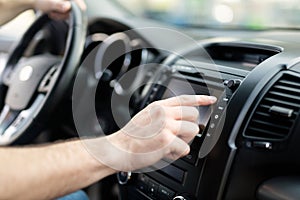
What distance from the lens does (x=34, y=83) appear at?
1539mm

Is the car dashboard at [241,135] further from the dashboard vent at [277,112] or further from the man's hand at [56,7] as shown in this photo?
the man's hand at [56,7]

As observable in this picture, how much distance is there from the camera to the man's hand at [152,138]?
857 millimetres

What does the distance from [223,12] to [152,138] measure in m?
1.42

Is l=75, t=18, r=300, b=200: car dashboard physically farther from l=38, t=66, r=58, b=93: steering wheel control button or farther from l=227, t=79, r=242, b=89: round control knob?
l=38, t=66, r=58, b=93: steering wheel control button

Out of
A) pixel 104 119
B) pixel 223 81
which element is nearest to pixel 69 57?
pixel 104 119

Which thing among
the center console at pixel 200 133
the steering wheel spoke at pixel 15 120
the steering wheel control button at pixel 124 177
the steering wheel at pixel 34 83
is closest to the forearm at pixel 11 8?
the steering wheel at pixel 34 83

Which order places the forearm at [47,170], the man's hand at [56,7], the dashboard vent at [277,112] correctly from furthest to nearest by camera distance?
1. the man's hand at [56,7]
2. the dashboard vent at [277,112]
3. the forearm at [47,170]

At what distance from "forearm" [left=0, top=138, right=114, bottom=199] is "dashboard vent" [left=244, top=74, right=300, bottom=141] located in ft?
1.25

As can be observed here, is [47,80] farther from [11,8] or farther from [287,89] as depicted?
[287,89]

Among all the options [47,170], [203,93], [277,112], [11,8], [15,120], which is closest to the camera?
[47,170]

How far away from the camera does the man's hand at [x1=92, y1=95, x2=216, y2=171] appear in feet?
2.81

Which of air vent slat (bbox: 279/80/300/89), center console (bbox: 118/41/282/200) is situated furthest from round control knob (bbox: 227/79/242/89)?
air vent slat (bbox: 279/80/300/89)

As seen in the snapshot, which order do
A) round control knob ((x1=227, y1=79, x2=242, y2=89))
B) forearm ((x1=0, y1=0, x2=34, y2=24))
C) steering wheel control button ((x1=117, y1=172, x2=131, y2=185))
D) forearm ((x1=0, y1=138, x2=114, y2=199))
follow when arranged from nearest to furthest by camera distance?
forearm ((x1=0, y1=138, x2=114, y2=199)) < round control knob ((x1=227, y1=79, x2=242, y2=89)) < steering wheel control button ((x1=117, y1=172, x2=131, y2=185)) < forearm ((x1=0, y1=0, x2=34, y2=24))

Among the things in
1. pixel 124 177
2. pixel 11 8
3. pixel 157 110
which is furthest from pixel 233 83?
pixel 11 8
